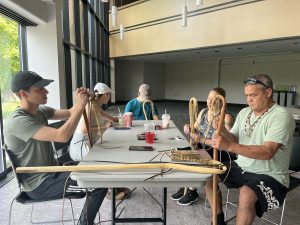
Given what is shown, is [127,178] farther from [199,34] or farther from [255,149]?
[199,34]

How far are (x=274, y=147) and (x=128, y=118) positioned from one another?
4.79 ft

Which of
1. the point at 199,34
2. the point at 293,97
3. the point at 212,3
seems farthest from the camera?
the point at 293,97

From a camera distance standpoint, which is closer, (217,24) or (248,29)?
(248,29)

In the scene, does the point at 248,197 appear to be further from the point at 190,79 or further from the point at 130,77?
the point at 190,79

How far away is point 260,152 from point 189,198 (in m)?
1.10

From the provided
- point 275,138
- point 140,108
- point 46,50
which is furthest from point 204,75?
point 275,138

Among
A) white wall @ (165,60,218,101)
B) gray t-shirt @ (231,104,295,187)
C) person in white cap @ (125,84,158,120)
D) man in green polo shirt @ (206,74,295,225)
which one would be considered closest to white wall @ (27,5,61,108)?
person in white cap @ (125,84,158,120)

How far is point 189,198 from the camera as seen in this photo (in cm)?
232

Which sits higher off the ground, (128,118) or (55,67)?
(55,67)

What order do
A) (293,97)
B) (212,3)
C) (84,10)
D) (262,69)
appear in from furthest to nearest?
(262,69), (293,97), (212,3), (84,10)

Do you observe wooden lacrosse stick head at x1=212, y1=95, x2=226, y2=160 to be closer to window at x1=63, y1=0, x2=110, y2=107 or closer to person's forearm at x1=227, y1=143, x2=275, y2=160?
person's forearm at x1=227, y1=143, x2=275, y2=160

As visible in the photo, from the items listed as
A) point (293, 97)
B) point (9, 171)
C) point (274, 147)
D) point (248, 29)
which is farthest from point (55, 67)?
point (293, 97)

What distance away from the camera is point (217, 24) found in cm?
721

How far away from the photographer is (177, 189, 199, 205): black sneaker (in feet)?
7.54
